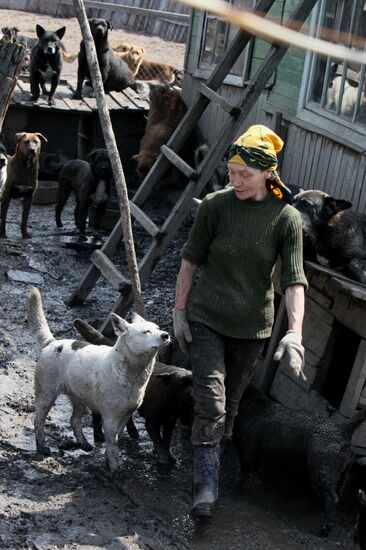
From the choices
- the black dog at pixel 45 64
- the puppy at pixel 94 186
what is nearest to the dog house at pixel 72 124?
the black dog at pixel 45 64

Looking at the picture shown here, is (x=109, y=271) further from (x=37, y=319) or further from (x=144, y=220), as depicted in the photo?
(x=37, y=319)

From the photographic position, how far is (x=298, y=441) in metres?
6.36

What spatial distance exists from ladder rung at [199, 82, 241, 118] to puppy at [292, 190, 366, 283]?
5.19ft

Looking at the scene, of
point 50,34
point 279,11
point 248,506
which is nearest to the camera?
point 248,506

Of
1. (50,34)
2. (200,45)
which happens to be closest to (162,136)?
(200,45)

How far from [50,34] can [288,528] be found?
1129cm

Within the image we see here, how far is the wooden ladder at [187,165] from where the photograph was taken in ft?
27.8

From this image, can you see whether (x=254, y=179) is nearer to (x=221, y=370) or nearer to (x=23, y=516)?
(x=221, y=370)

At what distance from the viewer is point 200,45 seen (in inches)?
550

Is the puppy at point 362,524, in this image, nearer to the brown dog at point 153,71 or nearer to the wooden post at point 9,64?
the wooden post at point 9,64

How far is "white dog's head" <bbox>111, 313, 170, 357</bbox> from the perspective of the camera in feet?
19.3

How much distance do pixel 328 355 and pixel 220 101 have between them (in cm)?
269

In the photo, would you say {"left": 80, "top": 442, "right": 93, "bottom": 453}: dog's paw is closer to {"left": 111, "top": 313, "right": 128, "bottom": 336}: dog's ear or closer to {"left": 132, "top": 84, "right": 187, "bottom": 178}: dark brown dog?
{"left": 111, "top": 313, "right": 128, "bottom": 336}: dog's ear

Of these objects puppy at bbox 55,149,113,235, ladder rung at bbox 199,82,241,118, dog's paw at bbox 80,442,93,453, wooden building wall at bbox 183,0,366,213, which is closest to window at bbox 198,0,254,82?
wooden building wall at bbox 183,0,366,213
